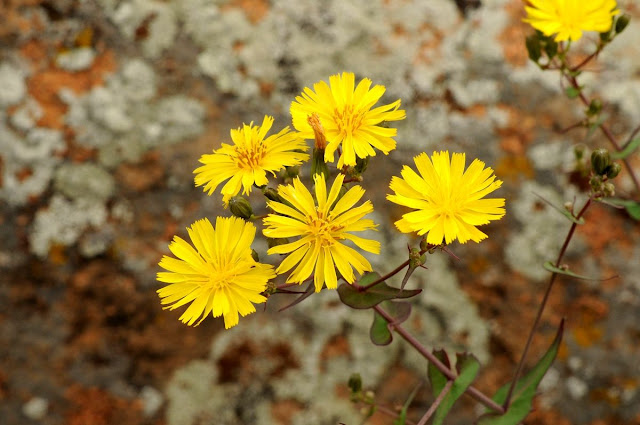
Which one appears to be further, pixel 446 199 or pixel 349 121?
pixel 349 121

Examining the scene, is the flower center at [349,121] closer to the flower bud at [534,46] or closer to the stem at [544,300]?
the stem at [544,300]

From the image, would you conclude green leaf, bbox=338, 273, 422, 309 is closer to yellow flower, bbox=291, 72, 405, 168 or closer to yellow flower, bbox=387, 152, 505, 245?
yellow flower, bbox=387, 152, 505, 245

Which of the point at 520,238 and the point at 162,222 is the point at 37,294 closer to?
the point at 162,222

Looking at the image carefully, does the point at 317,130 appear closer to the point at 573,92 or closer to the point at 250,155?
the point at 250,155

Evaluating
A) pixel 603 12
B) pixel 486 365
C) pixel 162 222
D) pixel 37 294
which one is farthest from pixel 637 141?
pixel 37 294

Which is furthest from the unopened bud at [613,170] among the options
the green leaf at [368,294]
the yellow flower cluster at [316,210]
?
the green leaf at [368,294]

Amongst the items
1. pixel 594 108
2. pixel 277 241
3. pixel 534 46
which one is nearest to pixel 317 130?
pixel 277 241
